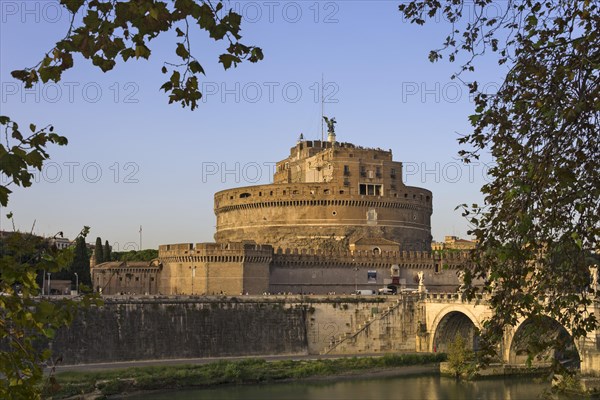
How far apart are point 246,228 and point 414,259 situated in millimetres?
11901

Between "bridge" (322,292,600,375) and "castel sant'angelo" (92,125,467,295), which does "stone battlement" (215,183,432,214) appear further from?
"bridge" (322,292,600,375)

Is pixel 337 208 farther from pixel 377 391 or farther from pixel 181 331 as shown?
pixel 377 391

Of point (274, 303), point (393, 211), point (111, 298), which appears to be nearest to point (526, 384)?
point (274, 303)

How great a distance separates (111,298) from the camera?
3500 centimetres

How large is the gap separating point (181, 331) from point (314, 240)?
55.4 feet

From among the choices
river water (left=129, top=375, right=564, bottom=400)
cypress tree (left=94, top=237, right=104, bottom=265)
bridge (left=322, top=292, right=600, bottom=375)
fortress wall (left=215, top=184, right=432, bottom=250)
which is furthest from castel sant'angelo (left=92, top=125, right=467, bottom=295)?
river water (left=129, top=375, right=564, bottom=400)

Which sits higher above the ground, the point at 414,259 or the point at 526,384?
the point at 414,259

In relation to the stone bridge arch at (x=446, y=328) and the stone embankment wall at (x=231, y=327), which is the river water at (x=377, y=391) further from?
the stone bridge arch at (x=446, y=328)

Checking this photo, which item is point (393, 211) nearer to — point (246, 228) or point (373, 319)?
point (246, 228)

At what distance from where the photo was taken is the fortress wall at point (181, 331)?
33.3 meters

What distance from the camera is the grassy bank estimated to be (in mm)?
27406

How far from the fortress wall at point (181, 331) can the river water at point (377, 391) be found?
20.0 ft

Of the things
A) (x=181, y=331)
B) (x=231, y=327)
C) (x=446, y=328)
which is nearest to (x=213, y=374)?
(x=181, y=331)

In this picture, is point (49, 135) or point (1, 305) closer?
point (49, 135)
